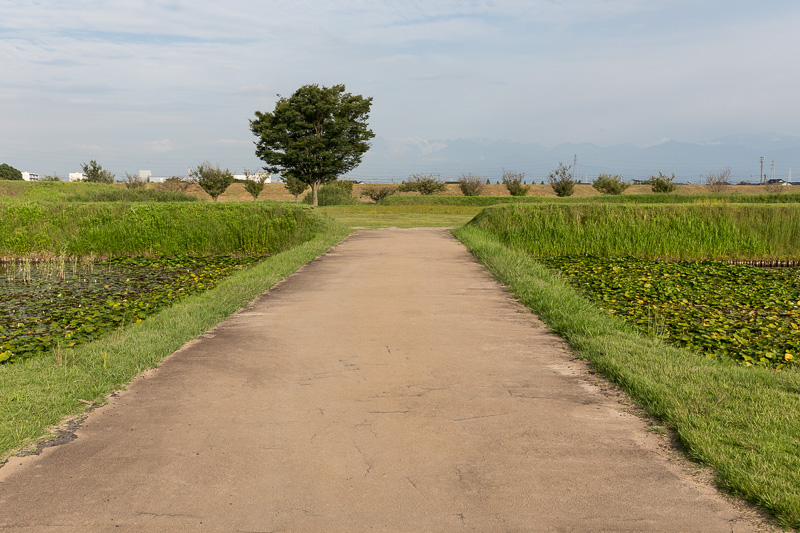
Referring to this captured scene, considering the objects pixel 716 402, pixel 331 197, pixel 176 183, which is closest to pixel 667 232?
pixel 716 402

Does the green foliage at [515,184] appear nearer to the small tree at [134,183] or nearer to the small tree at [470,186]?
the small tree at [470,186]

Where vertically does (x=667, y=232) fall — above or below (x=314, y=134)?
below

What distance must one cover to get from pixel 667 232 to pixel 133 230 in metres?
14.6

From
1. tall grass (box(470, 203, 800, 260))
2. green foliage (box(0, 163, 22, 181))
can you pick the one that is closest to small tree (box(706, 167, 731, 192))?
tall grass (box(470, 203, 800, 260))

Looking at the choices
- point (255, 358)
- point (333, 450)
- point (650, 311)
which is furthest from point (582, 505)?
point (650, 311)

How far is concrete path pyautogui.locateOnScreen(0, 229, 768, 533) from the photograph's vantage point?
3137 millimetres

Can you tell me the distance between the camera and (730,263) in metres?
16.1

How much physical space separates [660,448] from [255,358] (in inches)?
144

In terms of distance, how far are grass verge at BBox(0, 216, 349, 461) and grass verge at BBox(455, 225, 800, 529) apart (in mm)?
4185

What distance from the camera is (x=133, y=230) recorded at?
1711cm

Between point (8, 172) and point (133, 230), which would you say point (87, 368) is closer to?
point (133, 230)

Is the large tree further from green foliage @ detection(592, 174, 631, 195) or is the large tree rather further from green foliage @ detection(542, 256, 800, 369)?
green foliage @ detection(542, 256, 800, 369)

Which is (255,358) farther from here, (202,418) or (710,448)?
(710,448)

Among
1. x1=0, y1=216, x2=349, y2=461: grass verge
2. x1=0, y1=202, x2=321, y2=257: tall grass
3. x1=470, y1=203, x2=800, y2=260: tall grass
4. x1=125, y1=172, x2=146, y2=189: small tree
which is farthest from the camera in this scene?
x1=125, y1=172, x2=146, y2=189: small tree
